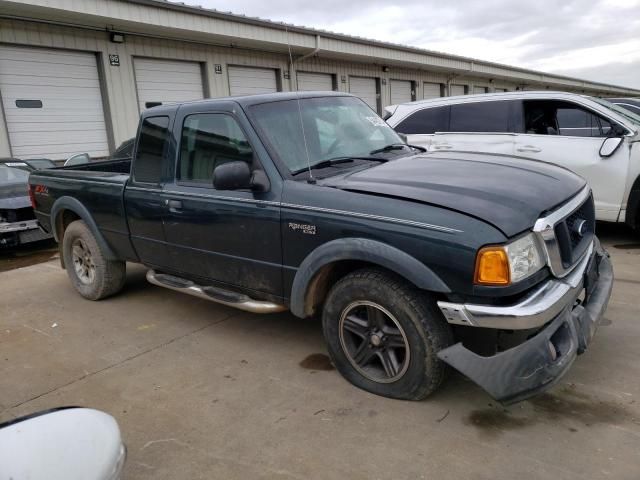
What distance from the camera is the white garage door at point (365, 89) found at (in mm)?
18828

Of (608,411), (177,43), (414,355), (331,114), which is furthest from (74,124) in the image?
(608,411)

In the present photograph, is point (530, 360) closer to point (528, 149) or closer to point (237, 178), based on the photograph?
point (237, 178)

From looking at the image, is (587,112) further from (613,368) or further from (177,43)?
(177,43)

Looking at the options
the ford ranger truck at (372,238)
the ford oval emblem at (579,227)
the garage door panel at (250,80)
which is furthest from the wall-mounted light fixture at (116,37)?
the ford oval emblem at (579,227)

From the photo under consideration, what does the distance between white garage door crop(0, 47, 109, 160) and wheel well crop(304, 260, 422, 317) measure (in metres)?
9.88

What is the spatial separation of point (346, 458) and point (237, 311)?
240 centimetres

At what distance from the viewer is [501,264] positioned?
2502 mm

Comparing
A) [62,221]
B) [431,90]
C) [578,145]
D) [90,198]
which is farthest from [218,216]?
[431,90]

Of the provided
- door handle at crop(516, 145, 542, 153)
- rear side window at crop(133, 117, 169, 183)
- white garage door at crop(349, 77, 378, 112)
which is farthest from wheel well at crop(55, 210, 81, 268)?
white garage door at crop(349, 77, 378, 112)

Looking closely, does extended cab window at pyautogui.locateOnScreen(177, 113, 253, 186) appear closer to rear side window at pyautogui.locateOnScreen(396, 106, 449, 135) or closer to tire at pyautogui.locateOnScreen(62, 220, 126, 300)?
tire at pyautogui.locateOnScreen(62, 220, 126, 300)

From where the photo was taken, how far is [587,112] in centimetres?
628

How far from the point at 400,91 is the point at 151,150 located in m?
18.6

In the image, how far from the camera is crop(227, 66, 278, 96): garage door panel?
1457 cm

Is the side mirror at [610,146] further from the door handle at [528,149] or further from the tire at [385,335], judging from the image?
the tire at [385,335]
